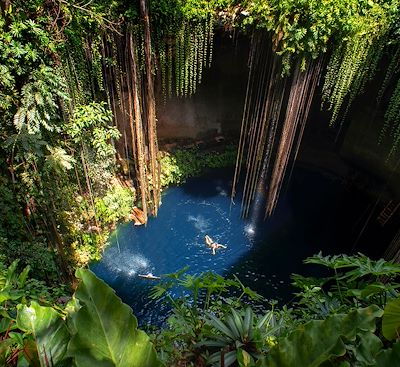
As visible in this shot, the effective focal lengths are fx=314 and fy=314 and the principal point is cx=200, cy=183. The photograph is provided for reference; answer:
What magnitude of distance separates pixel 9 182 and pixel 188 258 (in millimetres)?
2783

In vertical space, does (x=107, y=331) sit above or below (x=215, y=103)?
above

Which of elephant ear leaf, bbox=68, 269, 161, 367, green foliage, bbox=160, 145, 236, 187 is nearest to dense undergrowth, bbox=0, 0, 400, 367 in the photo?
elephant ear leaf, bbox=68, 269, 161, 367

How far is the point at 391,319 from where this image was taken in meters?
1.15

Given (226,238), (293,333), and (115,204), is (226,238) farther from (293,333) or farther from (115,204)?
(293,333)

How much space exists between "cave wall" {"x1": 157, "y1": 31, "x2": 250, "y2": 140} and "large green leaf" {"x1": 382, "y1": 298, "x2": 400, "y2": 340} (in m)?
6.02

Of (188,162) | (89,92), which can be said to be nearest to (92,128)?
(89,92)

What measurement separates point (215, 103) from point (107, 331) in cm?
704

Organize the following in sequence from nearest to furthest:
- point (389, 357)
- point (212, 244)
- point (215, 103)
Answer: point (389, 357) < point (212, 244) < point (215, 103)

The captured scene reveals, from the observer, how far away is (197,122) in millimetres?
7477

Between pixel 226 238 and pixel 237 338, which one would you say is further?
pixel 226 238

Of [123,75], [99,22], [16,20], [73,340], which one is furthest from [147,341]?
[123,75]

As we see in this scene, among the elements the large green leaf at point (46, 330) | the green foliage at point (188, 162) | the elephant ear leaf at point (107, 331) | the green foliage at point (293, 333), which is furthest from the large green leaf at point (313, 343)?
the green foliage at point (188, 162)

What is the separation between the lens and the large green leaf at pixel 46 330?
103 centimetres

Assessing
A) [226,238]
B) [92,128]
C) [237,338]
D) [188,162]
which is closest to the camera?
[237,338]
